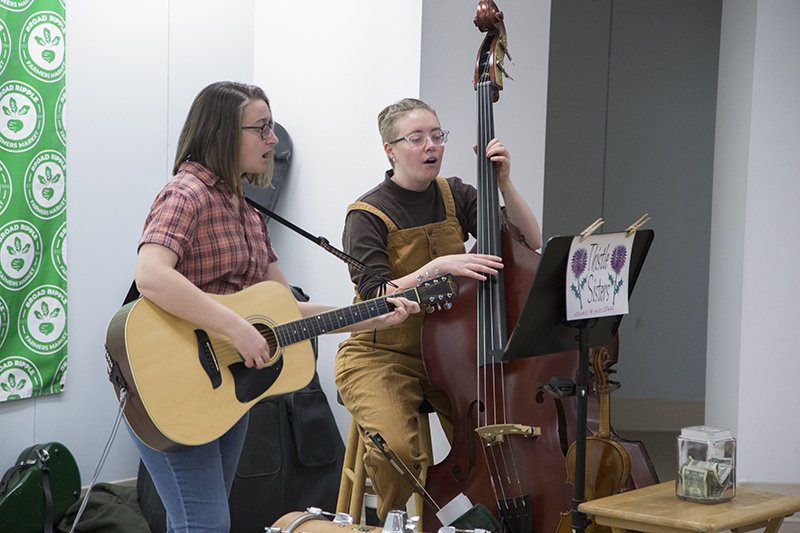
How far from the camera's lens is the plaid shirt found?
169 cm

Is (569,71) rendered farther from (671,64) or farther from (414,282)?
(414,282)

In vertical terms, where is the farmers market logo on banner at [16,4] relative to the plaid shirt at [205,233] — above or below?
above

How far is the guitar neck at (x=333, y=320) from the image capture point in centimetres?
193

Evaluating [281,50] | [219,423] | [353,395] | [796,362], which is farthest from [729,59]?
[219,423]

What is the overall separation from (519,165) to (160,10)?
5.54 ft

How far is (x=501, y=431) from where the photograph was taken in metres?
1.98

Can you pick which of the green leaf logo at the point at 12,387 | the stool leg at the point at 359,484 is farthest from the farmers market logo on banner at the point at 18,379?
the stool leg at the point at 359,484

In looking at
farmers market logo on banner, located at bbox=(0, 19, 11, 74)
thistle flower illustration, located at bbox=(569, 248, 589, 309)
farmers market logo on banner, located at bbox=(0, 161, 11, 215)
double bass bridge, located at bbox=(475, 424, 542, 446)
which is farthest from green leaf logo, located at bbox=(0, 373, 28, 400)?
thistle flower illustration, located at bbox=(569, 248, 589, 309)

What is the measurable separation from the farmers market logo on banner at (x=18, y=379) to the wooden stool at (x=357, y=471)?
139 centimetres

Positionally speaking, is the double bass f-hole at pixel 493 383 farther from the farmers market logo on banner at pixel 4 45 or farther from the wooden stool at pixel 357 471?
the farmers market logo on banner at pixel 4 45

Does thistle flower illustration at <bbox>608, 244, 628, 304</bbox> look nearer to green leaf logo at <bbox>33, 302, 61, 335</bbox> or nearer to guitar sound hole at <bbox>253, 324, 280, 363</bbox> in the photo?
guitar sound hole at <bbox>253, 324, 280, 363</bbox>

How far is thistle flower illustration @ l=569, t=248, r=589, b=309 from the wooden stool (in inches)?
29.6

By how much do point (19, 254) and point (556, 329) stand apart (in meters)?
2.20

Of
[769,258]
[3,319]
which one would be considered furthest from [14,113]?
[769,258]
